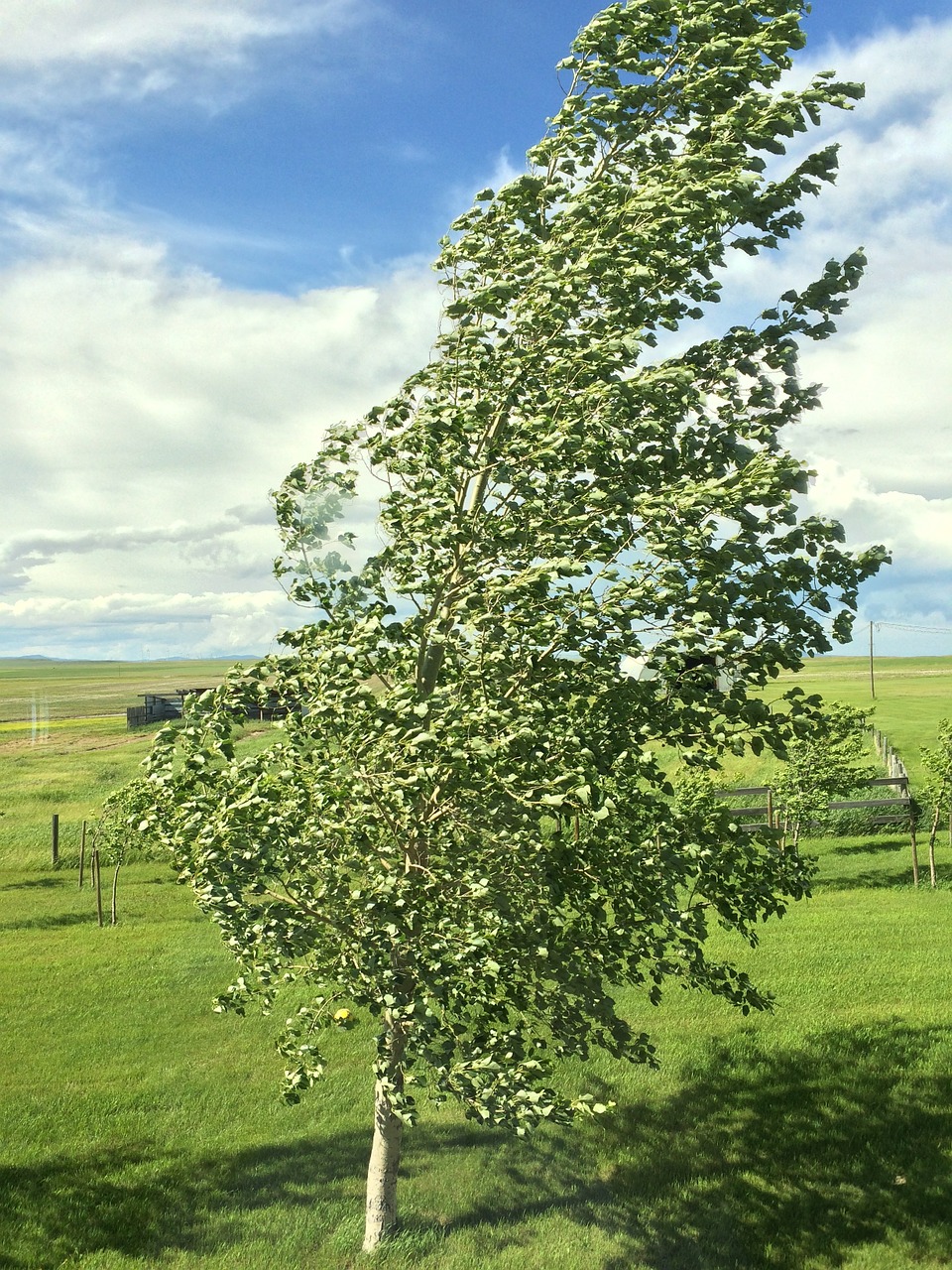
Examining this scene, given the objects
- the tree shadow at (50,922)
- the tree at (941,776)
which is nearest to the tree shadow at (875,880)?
the tree at (941,776)

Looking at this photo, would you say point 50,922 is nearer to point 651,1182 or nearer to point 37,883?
point 37,883

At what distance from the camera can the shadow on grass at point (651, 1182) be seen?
9633mm

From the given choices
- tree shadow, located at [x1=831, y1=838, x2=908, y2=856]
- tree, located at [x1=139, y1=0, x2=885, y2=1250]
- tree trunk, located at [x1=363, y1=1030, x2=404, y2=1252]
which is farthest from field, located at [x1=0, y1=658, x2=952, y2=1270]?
tree shadow, located at [x1=831, y1=838, x2=908, y2=856]

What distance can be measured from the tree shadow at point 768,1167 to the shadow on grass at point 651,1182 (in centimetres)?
2

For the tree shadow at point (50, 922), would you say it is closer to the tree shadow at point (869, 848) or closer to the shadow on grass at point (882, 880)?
the shadow on grass at point (882, 880)

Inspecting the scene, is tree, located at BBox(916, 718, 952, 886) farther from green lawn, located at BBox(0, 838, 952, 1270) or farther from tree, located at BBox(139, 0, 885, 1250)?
tree, located at BBox(139, 0, 885, 1250)

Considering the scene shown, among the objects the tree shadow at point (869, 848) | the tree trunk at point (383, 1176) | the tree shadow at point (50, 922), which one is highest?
the tree trunk at point (383, 1176)

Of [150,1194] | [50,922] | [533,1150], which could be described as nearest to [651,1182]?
[533,1150]

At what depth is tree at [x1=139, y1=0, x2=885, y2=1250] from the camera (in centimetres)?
746

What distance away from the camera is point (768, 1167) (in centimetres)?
1086

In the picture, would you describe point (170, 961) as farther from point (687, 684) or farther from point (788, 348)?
point (788, 348)

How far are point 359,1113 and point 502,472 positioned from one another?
9.71m

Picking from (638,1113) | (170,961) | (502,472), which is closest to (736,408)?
(502,472)

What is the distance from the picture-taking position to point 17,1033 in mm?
16406
